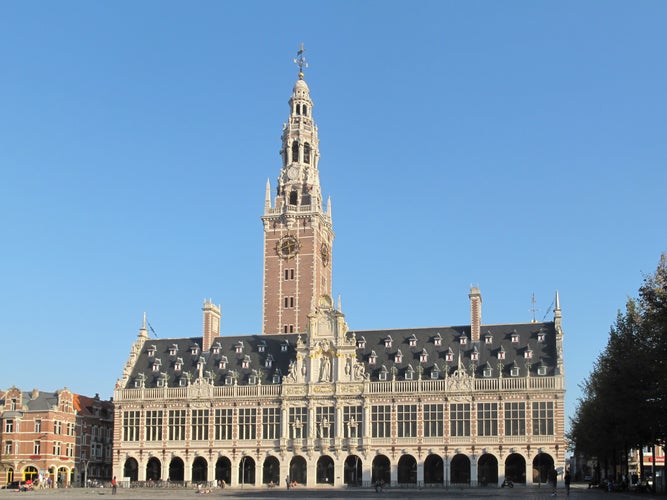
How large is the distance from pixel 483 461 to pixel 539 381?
9.41 meters

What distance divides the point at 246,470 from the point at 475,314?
28511mm

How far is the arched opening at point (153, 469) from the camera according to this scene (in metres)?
98.0

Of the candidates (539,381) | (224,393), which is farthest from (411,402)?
(224,393)

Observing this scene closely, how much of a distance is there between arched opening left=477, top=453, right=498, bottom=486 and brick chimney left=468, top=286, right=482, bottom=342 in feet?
38.4

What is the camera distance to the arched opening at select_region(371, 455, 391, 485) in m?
91.0

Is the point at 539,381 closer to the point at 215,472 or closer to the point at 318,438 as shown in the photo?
the point at 318,438

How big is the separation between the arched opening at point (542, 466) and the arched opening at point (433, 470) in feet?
29.2

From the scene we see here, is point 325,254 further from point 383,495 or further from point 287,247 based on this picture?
point 383,495

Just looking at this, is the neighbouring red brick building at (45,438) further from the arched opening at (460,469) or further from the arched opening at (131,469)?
the arched opening at (460,469)

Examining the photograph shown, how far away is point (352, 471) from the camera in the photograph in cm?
9206

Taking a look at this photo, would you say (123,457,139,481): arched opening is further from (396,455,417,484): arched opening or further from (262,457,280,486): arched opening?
(396,455,417,484): arched opening

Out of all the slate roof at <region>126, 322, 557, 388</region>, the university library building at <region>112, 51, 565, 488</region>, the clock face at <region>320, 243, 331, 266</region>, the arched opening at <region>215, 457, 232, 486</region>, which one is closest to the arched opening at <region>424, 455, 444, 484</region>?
A: the university library building at <region>112, 51, 565, 488</region>

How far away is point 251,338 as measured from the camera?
102 m

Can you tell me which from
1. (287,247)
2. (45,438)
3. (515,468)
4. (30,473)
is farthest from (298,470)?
(30,473)
